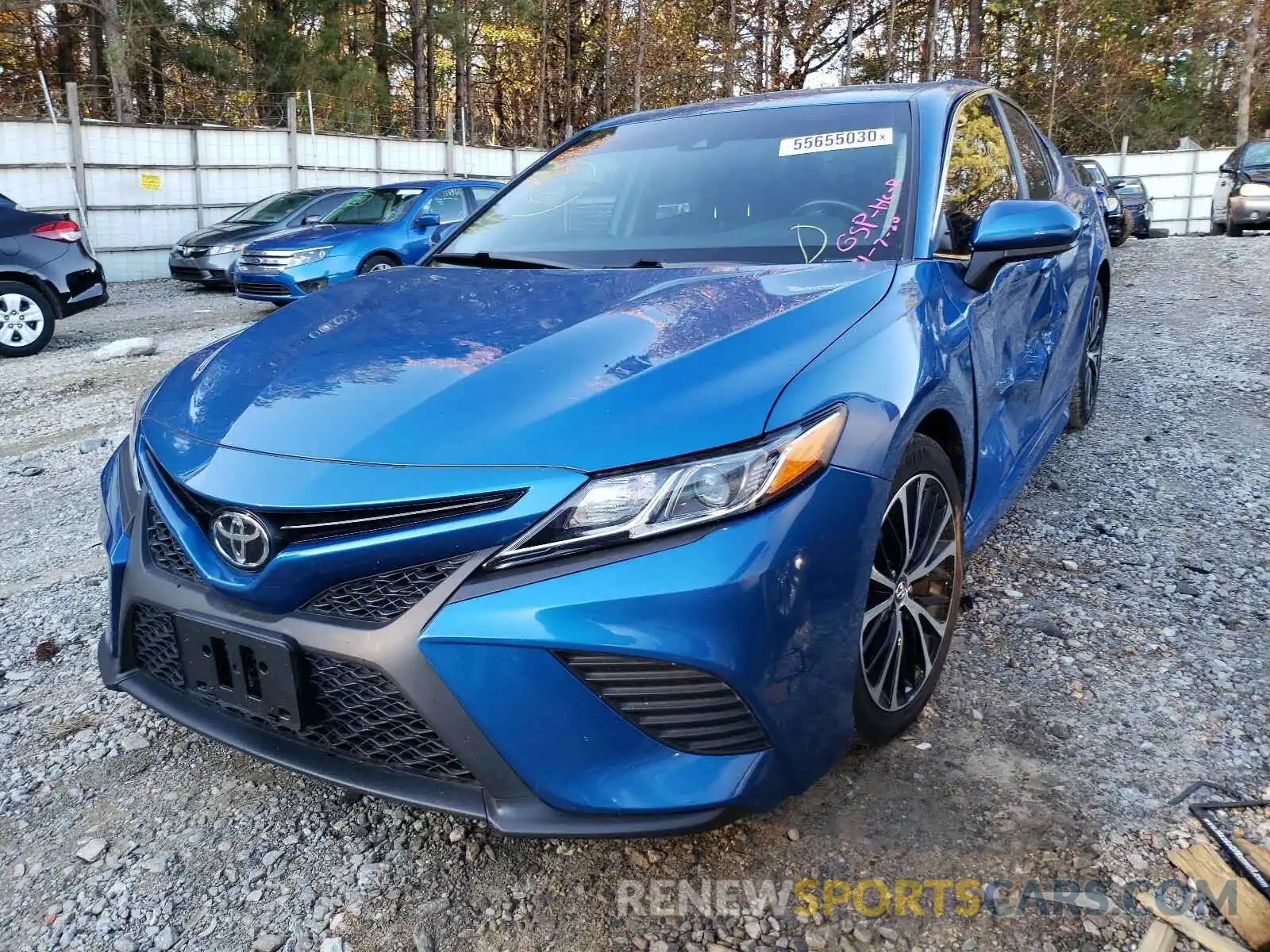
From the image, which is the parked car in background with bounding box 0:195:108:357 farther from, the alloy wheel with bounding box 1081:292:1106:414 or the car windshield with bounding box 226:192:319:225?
the alloy wheel with bounding box 1081:292:1106:414

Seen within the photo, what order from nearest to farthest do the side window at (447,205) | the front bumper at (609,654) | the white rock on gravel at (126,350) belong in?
the front bumper at (609,654) < the white rock on gravel at (126,350) < the side window at (447,205)

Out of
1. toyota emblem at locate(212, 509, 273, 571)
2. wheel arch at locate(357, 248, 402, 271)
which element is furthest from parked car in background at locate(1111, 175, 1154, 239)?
toyota emblem at locate(212, 509, 273, 571)

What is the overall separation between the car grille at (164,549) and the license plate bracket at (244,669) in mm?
93

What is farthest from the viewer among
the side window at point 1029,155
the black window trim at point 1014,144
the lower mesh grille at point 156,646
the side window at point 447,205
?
the side window at point 447,205

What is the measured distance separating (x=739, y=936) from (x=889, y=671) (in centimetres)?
63

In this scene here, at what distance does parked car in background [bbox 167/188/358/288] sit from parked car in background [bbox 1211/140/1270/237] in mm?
12397

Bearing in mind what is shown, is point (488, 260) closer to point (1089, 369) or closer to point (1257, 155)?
point (1089, 369)

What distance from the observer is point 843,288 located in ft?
6.65

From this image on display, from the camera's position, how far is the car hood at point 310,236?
9.45 m

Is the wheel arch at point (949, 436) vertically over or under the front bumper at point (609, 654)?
over

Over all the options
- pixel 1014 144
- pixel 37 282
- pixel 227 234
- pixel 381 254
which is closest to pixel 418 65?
pixel 227 234

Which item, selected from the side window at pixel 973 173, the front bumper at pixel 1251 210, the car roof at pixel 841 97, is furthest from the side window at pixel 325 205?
the front bumper at pixel 1251 210

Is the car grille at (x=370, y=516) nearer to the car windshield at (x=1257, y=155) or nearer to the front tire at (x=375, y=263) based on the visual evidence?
the front tire at (x=375, y=263)

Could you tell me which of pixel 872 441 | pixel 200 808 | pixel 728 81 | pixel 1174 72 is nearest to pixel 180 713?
pixel 200 808
